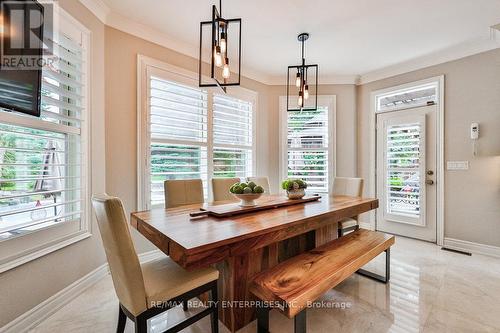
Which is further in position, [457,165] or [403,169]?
[403,169]

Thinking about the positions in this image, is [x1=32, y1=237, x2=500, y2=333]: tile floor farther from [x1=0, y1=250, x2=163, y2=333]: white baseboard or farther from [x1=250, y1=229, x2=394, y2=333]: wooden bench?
[x1=250, y1=229, x2=394, y2=333]: wooden bench

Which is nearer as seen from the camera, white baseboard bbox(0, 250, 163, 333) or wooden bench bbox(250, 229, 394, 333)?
wooden bench bbox(250, 229, 394, 333)

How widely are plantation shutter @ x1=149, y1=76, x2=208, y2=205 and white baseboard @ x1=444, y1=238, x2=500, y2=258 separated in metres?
3.60

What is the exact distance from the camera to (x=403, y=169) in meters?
3.76

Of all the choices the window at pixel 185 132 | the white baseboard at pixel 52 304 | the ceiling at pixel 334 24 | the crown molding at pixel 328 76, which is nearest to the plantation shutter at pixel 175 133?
the window at pixel 185 132

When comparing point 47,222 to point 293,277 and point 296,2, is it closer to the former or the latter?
point 293,277

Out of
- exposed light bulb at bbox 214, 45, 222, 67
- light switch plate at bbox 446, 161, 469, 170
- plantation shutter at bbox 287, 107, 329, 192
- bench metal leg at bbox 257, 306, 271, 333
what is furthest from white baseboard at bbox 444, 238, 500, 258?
exposed light bulb at bbox 214, 45, 222, 67

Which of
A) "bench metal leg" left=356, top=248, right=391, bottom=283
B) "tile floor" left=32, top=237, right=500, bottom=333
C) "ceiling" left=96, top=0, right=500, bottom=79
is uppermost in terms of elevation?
"ceiling" left=96, top=0, right=500, bottom=79

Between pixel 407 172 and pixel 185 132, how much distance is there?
347 cm

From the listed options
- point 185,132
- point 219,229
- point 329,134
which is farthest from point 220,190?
point 329,134

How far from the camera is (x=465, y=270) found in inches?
103

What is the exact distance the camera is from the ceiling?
2.36m

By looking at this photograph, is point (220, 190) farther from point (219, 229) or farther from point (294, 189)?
point (219, 229)

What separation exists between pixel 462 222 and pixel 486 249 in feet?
1.27
